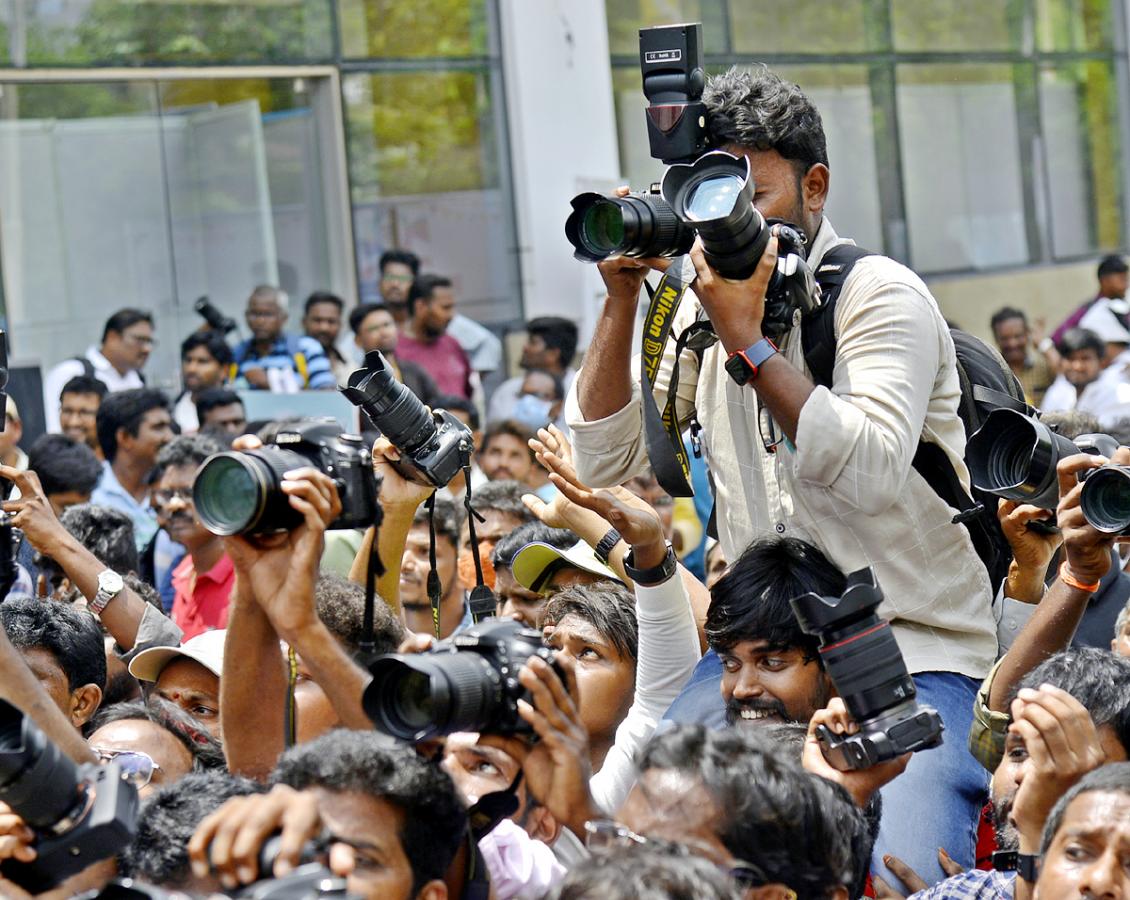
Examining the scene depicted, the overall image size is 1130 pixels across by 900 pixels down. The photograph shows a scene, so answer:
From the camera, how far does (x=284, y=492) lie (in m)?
2.76

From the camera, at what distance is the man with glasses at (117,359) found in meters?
9.41

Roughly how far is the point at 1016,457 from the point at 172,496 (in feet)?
11.6

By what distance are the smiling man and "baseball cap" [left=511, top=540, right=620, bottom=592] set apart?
805mm

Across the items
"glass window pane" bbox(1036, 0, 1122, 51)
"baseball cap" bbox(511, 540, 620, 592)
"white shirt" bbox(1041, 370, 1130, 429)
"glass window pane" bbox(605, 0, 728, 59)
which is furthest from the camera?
"glass window pane" bbox(1036, 0, 1122, 51)

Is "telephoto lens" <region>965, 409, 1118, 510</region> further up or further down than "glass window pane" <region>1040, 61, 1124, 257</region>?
further down

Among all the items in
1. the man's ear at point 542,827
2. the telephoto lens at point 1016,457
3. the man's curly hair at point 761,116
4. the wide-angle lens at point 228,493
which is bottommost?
the man's ear at point 542,827

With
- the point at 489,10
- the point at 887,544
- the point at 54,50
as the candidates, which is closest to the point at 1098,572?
the point at 887,544

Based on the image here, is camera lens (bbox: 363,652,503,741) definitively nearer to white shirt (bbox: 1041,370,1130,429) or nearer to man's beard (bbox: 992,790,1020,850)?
man's beard (bbox: 992,790,1020,850)

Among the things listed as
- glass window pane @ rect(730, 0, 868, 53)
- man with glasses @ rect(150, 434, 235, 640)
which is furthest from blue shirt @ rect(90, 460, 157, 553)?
glass window pane @ rect(730, 0, 868, 53)

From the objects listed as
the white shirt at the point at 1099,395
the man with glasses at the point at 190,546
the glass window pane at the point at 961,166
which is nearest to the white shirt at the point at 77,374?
the man with glasses at the point at 190,546

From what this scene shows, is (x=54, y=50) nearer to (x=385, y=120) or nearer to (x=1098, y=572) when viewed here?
(x=385, y=120)

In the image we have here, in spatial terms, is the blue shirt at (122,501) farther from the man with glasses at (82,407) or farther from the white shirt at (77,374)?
the white shirt at (77,374)

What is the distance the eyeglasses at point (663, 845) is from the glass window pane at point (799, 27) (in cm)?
1172

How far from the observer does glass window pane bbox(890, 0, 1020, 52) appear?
14852 mm
